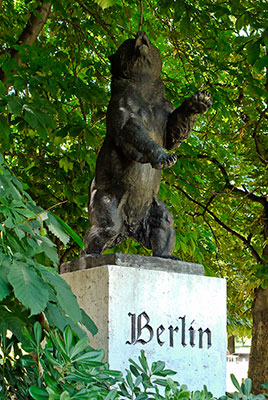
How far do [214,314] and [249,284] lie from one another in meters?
4.33

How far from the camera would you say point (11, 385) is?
74.2 inches

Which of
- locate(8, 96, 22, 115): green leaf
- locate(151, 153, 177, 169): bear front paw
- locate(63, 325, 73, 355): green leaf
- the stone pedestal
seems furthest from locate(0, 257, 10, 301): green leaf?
locate(8, 96, 22, 115): green leaf

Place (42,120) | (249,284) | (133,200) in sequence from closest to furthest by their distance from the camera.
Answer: (133,200) → (42,120) → (249,284)

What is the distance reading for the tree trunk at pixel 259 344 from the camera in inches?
297

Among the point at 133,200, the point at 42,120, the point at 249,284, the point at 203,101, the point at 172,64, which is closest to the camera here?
the point at 203,101

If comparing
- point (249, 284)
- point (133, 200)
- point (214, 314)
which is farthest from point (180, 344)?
point (249, 284)

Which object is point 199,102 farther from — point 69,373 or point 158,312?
point 69,373

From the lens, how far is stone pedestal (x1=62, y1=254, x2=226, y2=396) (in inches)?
109

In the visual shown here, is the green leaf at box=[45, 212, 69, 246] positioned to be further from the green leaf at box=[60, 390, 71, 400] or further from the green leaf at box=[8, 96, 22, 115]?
the green leaf at box=[8, 96, 22, 115]

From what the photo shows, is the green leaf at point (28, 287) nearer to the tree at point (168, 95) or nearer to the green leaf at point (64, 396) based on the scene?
the green leaf at point (64, 396)

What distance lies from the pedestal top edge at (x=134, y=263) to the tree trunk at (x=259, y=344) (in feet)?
15.7

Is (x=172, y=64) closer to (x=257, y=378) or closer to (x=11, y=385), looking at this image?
(x=257, y=378)

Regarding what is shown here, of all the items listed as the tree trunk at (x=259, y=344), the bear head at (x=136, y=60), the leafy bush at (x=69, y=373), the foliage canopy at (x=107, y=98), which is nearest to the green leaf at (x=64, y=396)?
the leafy bush at (x=69, y=373)

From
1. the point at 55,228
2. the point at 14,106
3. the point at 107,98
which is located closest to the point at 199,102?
the point at 55,228
